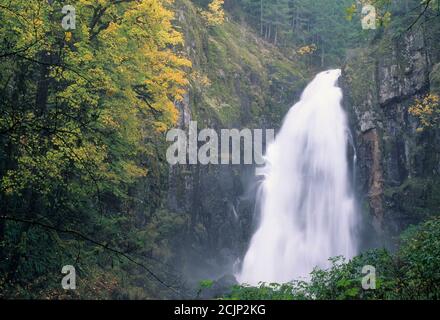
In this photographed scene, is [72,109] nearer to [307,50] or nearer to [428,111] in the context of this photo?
[428,111]

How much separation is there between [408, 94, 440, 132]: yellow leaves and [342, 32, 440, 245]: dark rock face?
0.51m

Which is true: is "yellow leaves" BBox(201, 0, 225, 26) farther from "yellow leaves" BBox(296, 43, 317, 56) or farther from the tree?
the tree

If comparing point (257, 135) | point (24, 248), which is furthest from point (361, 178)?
point (24, 248)

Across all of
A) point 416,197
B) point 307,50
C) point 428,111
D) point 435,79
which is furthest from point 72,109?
point 307,50

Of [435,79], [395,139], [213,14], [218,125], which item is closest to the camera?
[435,79]

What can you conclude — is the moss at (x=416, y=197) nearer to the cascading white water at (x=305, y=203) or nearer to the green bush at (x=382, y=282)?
the cascading white water at (x=305, y=203)

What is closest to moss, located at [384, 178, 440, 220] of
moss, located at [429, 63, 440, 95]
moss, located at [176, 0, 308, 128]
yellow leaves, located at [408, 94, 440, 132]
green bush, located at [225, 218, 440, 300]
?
yellow leaves, located at [408, 94, 440, 132]

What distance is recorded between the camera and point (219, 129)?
22391 mm

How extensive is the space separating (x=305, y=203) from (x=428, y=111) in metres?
7.13

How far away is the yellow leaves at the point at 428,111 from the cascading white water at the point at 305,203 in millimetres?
4503

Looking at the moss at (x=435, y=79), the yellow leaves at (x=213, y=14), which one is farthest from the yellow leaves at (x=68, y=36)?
the yellow leaves at (x=213, y=14)

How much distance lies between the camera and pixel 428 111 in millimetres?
18844

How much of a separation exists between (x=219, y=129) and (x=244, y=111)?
3.82m
